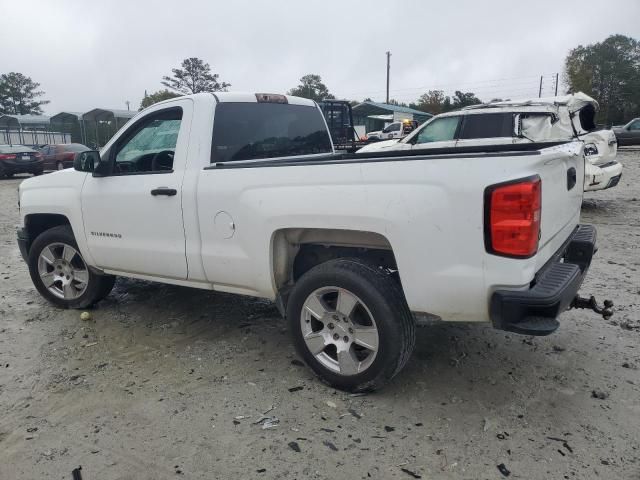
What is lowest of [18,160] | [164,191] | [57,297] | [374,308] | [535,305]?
[57,297]

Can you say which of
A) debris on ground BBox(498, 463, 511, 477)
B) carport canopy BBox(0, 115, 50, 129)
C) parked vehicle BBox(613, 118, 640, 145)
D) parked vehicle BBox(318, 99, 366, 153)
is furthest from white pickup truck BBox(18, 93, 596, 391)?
carport canopy BBox(0, 115, 50, 129)

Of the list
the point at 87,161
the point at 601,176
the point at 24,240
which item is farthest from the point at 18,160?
the point at 601,176

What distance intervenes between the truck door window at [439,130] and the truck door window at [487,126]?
0.63 ft

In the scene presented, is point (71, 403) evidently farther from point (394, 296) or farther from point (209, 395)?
point (394, 296)

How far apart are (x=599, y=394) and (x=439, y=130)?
22.8 ft

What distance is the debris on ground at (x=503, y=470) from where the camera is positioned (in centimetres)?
246

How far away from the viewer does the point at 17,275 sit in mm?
6223

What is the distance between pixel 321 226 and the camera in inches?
119

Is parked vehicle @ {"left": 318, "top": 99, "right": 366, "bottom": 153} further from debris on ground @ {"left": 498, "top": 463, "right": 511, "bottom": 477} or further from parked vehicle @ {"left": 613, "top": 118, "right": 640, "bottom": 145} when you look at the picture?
parked vehicle @ {"left": 613, "top": 118, "right": 640, "bottom": 145}

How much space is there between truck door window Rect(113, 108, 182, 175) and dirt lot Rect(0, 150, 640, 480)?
1359 millimetres

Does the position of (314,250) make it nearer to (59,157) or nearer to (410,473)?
(410,473)

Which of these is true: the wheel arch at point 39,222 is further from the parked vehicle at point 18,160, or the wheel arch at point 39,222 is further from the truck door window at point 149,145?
the parked vehicle at point 18,160

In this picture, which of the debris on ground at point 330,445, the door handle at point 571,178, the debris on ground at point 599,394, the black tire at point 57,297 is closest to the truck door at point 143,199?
the black tire at point 57,297

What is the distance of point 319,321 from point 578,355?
1.88 metres
